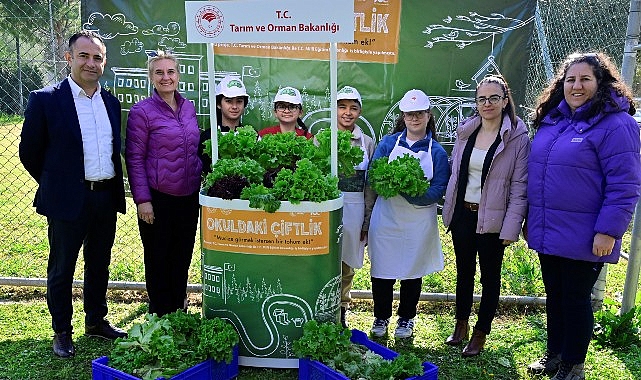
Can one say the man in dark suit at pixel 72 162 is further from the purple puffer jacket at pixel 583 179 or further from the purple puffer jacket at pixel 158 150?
the purple puffer jacket at pixel 583 179

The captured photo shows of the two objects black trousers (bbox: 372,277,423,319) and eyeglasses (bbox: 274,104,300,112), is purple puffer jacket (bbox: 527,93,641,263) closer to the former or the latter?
black trousers (bbox: 372,277,423,319)

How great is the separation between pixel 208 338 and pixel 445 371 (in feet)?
5.81

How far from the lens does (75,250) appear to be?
4102mm

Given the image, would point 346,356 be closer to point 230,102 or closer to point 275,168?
point 275,168

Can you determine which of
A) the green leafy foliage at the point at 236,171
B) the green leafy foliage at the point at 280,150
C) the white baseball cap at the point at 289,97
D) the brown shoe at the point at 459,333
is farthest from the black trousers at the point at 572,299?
the white baseball cap at the point at 289,97

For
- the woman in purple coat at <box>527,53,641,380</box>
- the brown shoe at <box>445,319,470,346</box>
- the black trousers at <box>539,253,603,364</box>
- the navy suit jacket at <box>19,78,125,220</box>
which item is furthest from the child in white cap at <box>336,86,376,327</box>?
the navy suit jacket at <box>19,78,125,220</box>

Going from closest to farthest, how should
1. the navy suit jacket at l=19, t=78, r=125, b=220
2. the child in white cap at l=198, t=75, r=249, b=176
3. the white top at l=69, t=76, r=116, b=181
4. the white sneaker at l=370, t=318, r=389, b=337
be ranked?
the navy suit jacket at l=19, t=78, r=125, b=220, the white top at l=69, t=76, r=116, b=181, the child in white cap at l=198, t=75, r=249, b=176, the white sneaker at l=370, t=318, r=389, b=337

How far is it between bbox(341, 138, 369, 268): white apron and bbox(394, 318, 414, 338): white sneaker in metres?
0.63

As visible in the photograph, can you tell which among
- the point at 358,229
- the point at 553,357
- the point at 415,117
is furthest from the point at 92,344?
the point at 553,357

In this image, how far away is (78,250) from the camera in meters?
4.16

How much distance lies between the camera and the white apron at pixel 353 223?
4465mm

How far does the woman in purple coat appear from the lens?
11.2 feet

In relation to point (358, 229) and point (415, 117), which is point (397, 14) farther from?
point (358, 229)

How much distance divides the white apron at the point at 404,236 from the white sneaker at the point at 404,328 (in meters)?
0.49
